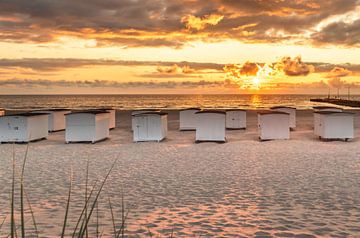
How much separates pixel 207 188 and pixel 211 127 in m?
11.0

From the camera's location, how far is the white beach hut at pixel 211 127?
21.6 metres

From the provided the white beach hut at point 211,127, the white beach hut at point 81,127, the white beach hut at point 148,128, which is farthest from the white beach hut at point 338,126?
the white beach hut at point 81,127

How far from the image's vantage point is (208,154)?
1756 centimetres

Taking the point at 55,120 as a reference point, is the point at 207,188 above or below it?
below

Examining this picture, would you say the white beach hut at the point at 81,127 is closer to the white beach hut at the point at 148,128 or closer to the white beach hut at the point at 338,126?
the white beach hut at the point at 148,128

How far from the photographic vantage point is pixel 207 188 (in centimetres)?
1082

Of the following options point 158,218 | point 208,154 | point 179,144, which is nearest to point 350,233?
point 158,218

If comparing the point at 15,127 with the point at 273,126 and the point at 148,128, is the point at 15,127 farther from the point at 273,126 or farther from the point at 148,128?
the point at 273,126

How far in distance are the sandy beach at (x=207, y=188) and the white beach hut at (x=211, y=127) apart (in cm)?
149

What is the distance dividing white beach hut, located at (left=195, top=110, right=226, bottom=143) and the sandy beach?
1.49 meters

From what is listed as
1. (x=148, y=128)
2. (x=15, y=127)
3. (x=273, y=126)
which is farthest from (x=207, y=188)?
(x=15, y=127)

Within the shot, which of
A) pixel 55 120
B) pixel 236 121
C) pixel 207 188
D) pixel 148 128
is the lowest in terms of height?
pixel 207 188

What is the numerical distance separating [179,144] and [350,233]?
48.0 feet

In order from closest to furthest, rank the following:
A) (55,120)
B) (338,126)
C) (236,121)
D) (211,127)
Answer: (211,127) → (338,126) → (55,120) → (236,121)
